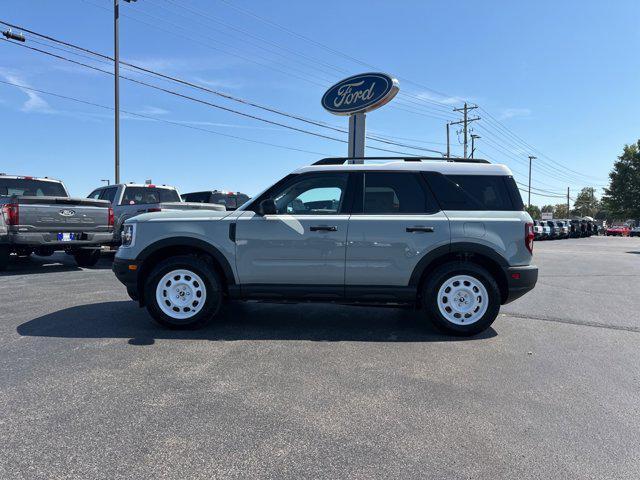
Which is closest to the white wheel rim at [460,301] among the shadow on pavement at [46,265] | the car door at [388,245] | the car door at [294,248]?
the car door at [388,245]

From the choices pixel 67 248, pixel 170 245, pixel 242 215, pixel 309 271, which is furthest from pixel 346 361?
pixel 67 248

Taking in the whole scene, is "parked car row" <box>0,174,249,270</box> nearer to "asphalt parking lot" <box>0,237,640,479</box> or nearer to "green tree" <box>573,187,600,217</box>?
"asphalt parking lot" <box>0,237,640,479</box>

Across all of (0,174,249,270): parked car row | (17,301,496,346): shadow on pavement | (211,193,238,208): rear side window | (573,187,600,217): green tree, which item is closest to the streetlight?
(211,193,238,208): rear side window

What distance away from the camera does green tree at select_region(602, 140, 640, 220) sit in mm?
73875

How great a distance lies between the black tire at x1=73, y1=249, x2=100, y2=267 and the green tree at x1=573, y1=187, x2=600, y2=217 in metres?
145

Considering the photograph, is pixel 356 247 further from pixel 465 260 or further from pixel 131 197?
pixel 131 197

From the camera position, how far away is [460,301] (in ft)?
16.8

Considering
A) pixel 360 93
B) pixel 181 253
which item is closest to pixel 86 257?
pixel 181 253

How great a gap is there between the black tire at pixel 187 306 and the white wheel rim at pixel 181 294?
0.08 ft

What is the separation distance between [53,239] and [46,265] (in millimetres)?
2560

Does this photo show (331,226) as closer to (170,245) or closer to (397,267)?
(397,267)

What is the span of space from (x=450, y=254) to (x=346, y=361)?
1859 millimetres

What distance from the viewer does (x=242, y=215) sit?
17.0ft

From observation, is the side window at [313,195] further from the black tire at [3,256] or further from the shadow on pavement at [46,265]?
the black tire at [3,256]
